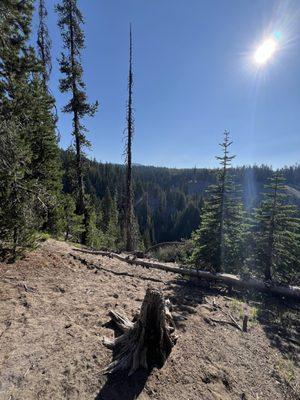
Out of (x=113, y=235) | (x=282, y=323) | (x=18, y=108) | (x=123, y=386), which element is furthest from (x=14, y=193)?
(x=113, y=235)

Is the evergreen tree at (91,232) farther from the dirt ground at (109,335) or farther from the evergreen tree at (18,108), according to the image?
the evergreen tree at (18,108)

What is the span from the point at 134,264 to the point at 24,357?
24.8ft

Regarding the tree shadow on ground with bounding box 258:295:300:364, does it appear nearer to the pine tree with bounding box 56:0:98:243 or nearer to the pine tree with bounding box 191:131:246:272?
the pine tree with bounding box 191:131:246:272

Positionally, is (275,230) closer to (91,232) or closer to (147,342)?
(147,342)

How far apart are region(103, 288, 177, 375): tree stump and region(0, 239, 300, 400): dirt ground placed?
18 centimetres

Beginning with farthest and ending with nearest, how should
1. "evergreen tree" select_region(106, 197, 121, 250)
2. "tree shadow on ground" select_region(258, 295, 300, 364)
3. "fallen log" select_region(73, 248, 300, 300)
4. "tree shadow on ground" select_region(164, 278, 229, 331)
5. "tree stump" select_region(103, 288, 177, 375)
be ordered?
"evergreen tree" select_region(106, 197, 121, 250), "fallen log" select_region(73, 248, 300, 300), "tree shadow on ground" select_region(164, 278, 229, 331), "tree shadow on ground" select_region(258, 295, 300, 364), "tree stump" select_region(103, 288, 177, 375)

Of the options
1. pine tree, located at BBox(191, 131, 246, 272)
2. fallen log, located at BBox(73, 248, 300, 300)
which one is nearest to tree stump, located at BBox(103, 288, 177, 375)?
fallen log, located at BBox(73, 248, 300, 300)

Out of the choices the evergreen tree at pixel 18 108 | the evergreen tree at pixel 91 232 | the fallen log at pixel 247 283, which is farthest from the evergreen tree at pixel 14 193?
the evergreen tree at pixel 91 232

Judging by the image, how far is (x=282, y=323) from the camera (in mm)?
8344

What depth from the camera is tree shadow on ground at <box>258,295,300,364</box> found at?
6812 millimetres

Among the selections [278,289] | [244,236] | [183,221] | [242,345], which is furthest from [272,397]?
[183,221]

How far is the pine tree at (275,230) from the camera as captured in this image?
12648mm

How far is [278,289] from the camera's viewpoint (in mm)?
10406

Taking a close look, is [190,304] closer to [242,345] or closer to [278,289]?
[242,345]
